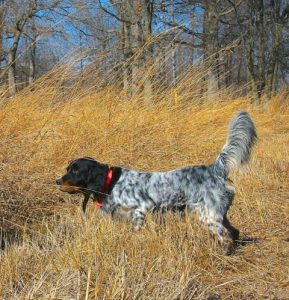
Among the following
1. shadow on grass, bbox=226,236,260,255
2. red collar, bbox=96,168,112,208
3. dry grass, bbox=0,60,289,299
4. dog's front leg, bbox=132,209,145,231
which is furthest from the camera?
red collar, bbox=96,168,112,208

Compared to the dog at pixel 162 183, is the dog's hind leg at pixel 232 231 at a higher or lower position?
lower

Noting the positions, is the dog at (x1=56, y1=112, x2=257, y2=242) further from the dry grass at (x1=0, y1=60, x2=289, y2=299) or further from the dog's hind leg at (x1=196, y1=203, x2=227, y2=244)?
the dry grass at (x1=0, y1=60, x2=289, y2=299)

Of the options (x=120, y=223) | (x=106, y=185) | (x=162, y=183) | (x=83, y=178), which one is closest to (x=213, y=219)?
(x=162, y=183)

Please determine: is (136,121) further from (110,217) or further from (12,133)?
(110,217)

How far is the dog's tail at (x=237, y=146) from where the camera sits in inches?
183

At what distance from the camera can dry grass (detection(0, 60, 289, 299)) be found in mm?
2866

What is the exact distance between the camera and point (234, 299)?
118 inches

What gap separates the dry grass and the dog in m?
0.22

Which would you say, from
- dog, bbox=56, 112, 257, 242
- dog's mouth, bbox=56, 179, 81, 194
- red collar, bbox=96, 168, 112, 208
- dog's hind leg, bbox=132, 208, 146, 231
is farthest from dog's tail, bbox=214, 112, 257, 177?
dog's mouth, bbox=56, 179, 81, 194

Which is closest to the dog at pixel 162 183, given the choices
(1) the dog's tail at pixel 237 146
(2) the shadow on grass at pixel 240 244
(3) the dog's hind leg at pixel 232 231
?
(1) the dog's tail at pixel 237 146

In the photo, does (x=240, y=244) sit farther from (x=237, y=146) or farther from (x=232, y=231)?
(x=237, y=146)

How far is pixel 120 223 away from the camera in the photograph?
448 cm

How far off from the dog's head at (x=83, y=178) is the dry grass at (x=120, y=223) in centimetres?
26

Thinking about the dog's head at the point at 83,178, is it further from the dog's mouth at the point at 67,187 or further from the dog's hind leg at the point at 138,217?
the dog's hind leg at the point at 138,217
